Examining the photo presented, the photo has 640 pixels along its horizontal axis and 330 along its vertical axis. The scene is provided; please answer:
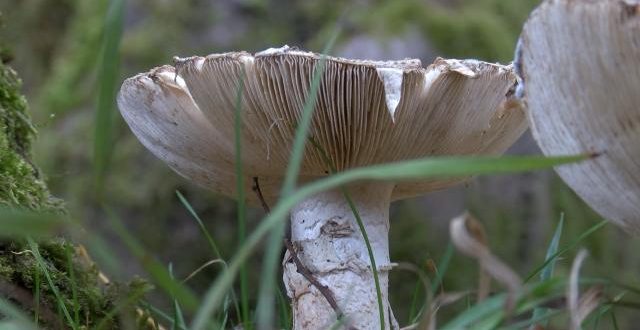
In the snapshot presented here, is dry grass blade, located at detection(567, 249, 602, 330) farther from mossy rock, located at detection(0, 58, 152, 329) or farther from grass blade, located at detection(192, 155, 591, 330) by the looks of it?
mossy rock, located at detection(0, 58, 152, 329)

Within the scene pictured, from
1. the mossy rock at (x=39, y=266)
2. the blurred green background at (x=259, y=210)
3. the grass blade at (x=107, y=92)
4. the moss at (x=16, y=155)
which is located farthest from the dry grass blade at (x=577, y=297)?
the blurred green background at (x=259, y=210)

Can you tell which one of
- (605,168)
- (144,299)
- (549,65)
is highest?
(549,65)

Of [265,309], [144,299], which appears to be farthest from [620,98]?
[144,299]

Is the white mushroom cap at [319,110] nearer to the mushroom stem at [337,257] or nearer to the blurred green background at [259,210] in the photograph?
the mushroom stem at [337,257]

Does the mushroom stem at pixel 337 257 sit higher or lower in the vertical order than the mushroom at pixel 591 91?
lower

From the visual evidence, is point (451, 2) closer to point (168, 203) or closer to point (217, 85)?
point (168, 203)

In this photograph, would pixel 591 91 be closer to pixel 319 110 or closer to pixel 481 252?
pixel 481 252

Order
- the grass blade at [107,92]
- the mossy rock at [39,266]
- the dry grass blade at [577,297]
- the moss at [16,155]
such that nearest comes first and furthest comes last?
1. the grass blade at [107,92]
2. the dry grass blade at [577,297]
3. the mossy rock at [39,266]
4. the moss at [16,155]

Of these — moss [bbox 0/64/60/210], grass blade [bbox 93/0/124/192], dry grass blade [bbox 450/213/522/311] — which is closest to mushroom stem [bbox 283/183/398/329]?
moss [bbox 0/64/60/210]

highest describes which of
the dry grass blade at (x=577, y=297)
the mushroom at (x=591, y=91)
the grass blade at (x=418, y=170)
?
the mushroom at (x=591, y=91)
